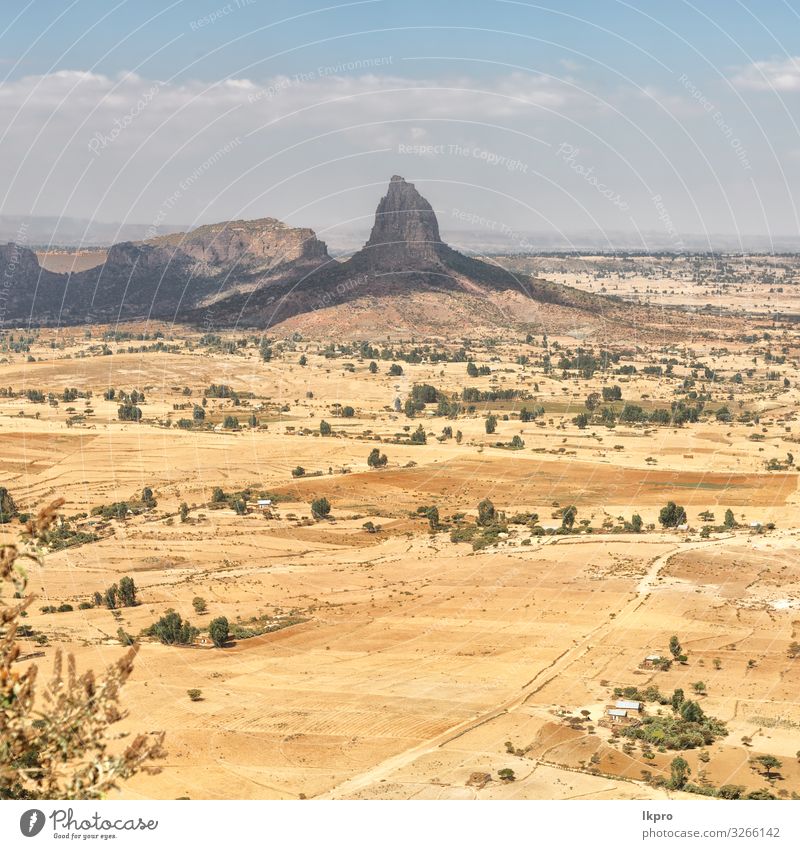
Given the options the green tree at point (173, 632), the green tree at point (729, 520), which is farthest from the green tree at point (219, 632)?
the green tree at point (729, 520)

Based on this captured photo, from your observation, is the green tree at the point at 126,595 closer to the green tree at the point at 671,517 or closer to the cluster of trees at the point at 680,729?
the cluster of trees at the point at 680,729

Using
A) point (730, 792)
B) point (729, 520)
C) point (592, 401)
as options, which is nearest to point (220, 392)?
point (592, 401)

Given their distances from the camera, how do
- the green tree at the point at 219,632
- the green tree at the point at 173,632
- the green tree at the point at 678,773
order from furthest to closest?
the green tree at the point at 173,632 → the green tree at the point at 219,632 → the green tree at the point at 678,773

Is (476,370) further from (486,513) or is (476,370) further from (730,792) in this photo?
(730,792)

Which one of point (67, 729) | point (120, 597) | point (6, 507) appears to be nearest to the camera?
point (67, 729)

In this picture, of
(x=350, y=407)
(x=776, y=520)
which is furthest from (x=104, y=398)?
(x=776, y=520)

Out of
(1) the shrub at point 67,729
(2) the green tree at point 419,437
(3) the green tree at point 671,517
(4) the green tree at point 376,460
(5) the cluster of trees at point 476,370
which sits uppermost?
(1) the shrub at point 67,729
